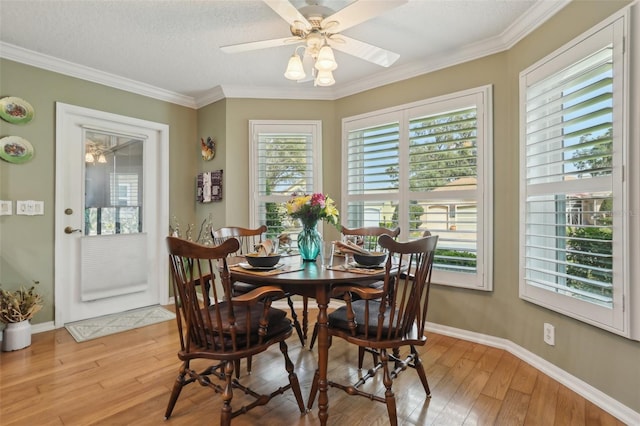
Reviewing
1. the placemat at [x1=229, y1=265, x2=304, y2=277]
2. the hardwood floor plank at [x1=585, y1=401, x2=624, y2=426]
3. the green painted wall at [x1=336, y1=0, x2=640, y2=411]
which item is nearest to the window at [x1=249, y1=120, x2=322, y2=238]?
the green painted wall at [x1=336, y1=0, x2=640, y2=411]

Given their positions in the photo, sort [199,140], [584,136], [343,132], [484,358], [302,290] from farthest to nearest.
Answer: [199,140]
[343,132]
[484,358]
[584,136]
[302,290]

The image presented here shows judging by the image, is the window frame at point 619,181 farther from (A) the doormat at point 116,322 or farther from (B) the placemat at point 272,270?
(A) the doormat at point 116,322

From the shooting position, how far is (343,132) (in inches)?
137

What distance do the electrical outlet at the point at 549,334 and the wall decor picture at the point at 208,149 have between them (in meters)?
3.47

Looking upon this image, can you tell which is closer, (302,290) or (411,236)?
(302,290)

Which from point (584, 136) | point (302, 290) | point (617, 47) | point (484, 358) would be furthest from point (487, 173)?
point (302, 290)

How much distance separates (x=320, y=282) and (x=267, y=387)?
0.91m

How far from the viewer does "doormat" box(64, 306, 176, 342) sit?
2.82 metres

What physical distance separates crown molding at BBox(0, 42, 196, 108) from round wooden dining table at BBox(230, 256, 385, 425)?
2.78 meters

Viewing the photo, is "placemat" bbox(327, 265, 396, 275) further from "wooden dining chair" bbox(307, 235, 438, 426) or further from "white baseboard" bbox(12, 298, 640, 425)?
"white baseboard" bbox(12, 298, 640, 425)

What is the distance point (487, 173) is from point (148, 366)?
116 inches

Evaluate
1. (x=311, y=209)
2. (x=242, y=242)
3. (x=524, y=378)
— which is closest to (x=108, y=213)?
(x=242, y=242)

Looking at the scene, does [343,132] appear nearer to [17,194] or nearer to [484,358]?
[484,358]

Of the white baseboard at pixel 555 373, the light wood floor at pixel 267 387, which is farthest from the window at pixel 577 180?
the light wood floor at pixel 267 387
